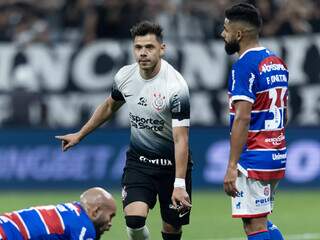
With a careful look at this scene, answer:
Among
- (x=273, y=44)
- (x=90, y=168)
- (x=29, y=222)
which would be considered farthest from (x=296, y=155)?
(x=29, y=222)

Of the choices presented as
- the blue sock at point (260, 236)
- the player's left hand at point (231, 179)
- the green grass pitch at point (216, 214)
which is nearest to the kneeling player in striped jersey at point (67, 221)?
the player's left hand at point (231, 179)

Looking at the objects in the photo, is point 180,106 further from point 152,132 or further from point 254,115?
point 254,115

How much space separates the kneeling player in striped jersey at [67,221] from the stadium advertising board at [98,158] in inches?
405

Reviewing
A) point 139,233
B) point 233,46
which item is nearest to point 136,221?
point 139,233

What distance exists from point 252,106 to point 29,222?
7.94 ft

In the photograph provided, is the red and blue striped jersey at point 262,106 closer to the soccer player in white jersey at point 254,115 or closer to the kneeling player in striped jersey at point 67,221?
the soccer player in white jersey at point 254,115

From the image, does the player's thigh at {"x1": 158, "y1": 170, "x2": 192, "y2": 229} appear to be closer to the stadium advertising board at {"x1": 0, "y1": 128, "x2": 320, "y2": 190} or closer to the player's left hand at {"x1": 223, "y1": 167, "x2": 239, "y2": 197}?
the player's left hand at {"x1": 223, "y1": 167, "x2": 239, "y2": 197}

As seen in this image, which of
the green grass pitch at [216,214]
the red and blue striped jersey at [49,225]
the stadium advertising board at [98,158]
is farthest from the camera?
the stadium advertising board at [98,158]

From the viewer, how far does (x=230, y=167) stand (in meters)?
8.66

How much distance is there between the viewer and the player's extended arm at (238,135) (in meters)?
Answer: 8.65

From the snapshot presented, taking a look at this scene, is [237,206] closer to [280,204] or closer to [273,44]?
[280,204]

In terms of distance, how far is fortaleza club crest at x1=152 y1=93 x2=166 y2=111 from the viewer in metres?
9.62

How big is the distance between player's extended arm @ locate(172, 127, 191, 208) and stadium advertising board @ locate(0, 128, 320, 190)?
8124mm

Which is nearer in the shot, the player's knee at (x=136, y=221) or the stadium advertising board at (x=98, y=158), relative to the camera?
the player's knee at (x=136, y=221)
